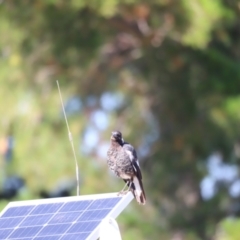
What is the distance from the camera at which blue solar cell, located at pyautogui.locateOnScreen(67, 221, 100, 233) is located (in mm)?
4836

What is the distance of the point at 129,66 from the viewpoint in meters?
12.9

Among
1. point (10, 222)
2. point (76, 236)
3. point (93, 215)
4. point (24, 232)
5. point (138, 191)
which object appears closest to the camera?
point (76, 236)

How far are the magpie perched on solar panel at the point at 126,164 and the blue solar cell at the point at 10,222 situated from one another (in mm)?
762

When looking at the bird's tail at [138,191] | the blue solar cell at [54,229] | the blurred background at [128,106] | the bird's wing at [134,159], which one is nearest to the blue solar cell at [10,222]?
the blue solar cell at [54,229]

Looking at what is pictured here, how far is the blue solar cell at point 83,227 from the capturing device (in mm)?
4836

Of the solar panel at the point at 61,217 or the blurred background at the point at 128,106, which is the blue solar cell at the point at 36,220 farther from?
the blurred background at the point at 128,106

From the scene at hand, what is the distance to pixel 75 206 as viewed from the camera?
16.8 feet

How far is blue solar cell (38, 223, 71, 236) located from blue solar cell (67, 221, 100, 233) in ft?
0.17

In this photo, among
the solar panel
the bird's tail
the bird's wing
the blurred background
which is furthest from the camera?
the blurred background

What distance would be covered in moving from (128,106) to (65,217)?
323 inches

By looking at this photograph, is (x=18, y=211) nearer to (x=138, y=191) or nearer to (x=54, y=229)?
(x=54, y=229)

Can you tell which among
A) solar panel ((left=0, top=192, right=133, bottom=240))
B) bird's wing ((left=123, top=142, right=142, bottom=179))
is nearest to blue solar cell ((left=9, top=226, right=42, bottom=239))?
solar panel ((left=0, top=192, right=133, bottom=240))

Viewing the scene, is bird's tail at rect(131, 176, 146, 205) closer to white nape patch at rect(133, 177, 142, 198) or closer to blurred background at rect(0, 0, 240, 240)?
white nape patch at rect(133, 177, 142, 198)

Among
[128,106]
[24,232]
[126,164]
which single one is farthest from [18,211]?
[128,106]
